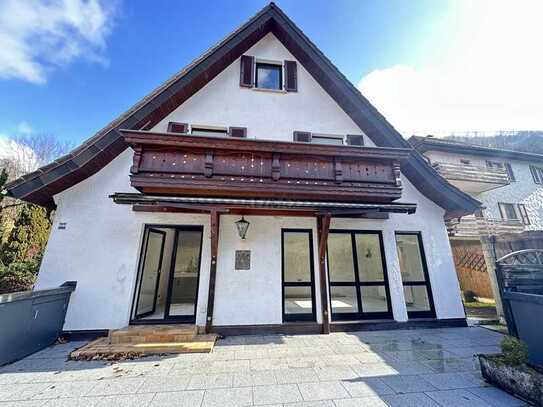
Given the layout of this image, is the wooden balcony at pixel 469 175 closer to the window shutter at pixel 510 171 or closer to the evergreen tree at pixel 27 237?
the window shutter at pixel 510 171

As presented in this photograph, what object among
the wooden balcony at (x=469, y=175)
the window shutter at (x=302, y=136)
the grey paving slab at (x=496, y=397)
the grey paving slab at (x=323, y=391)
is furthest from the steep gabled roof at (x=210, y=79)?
the wooden balcony at (x=469, y=175)

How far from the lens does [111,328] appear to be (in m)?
5.13

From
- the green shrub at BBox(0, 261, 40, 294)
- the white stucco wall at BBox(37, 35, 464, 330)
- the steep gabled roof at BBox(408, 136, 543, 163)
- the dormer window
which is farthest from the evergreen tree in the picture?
the steep gabled roof at BBox(408, 136, 543, 163)

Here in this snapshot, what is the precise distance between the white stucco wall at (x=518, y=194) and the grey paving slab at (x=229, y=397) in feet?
54.2

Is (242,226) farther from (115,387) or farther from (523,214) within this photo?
(523,214)

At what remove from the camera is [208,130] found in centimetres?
671

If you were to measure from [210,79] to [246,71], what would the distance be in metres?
1.19

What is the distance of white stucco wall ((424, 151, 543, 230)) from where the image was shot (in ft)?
46.8

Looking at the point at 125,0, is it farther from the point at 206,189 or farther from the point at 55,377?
the point at 55,377

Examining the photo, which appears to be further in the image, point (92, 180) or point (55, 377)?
point (92, 180)

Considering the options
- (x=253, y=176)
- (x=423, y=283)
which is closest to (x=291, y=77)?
(x=253, y=176)

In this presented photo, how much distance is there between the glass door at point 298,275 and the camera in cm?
587

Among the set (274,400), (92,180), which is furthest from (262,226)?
(92,180)

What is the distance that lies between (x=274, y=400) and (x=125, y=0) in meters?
10.6
